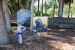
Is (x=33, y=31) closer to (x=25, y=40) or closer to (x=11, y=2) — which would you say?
(x=25, y=40)

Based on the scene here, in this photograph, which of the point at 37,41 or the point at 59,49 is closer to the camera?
the point at 59,49

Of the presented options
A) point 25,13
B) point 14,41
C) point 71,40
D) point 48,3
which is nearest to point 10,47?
point 14,41

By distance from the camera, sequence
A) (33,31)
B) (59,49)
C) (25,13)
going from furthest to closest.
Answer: (25,13) < (33,31) < (59,49)

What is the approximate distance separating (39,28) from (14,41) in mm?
2982

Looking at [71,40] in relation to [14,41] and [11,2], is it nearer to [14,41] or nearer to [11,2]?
[14,41]

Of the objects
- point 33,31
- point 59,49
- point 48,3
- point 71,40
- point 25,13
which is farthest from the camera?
point 48,3

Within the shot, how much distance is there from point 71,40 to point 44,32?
250 cm

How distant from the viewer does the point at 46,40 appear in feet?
35.1

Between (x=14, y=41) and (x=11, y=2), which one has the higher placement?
(x=11, y=2)

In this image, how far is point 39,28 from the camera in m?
13.2

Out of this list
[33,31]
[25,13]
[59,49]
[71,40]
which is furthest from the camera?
[25,13]

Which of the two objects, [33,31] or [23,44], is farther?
[33,31]

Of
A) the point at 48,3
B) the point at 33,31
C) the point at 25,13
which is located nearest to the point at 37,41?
the point at 33,31

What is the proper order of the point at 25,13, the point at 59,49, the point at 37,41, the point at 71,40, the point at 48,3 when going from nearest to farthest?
the point at 59,49
the point at 37,41
the point at 71,40
the point at 25,13
the point at 48,3
